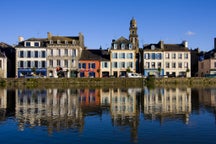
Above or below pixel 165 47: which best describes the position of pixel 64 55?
below

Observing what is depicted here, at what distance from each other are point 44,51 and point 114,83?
19.4 m

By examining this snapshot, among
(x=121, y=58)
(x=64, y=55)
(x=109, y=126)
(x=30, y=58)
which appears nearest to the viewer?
(x=109, y=126)

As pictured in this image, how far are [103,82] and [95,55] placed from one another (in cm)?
1214

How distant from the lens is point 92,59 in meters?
73.2

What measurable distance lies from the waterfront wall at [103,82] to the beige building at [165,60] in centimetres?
935

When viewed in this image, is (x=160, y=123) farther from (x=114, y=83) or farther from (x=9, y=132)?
(x=114, y=83)

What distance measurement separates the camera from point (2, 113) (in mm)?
23188

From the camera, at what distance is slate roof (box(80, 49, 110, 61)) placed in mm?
73812

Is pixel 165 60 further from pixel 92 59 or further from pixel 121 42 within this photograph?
pixel 92 59

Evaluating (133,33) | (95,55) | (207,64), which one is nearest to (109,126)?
(95,55)

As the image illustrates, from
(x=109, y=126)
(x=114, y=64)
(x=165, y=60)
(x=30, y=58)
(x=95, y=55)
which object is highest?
(x=95, y=55)

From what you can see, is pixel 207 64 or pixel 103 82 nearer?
pixel 103 82

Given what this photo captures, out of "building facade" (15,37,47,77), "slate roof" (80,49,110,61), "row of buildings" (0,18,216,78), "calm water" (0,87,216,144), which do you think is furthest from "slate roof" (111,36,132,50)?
"calm water" (0,87,216,144)

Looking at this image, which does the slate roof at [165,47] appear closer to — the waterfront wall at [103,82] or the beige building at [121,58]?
the beige building at [121,58]
